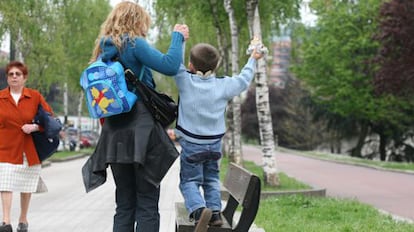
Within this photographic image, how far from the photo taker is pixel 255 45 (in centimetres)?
555

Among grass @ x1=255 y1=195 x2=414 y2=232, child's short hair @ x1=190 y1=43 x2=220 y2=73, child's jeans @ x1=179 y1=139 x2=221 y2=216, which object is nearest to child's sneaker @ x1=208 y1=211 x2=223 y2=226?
child's jeans @ x1=179 y1=139 x2=221 y2=216

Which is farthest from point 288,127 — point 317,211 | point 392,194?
point 317,211

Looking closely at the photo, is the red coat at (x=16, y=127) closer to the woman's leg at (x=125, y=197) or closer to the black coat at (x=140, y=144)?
the woman's leg at (x=125, y=197)

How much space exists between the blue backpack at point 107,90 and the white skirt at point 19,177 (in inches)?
138

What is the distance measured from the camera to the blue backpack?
14.7 ft

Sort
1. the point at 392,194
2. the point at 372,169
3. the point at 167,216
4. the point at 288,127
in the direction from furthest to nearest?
the point at 288,127 → the point at 372,169 → the point at 392,194 → the point at 167,216

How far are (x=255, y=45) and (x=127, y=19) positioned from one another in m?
1.26

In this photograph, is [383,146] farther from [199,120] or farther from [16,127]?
[199,120]

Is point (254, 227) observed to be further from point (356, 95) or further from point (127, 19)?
point (356, 95)

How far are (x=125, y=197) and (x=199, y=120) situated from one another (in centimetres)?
84

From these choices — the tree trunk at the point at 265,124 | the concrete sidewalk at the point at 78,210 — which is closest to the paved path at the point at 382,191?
the tree trunk at the point at 265,124

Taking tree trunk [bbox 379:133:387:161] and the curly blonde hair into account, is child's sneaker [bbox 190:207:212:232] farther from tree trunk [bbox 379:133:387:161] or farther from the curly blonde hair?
tree trunk [bbox 379:133:387:161]

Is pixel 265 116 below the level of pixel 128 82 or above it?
below

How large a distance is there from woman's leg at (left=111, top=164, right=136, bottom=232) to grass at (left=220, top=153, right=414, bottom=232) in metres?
3.10
